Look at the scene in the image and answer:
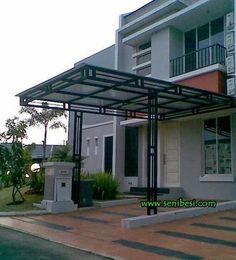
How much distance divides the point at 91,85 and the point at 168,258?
5.42 m

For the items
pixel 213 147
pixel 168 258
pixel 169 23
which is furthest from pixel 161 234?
pixel 169 23

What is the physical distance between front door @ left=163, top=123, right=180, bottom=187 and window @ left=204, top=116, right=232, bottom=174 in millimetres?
1608

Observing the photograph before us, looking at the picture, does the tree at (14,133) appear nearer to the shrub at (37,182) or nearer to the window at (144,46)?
the shrub at (37,182)

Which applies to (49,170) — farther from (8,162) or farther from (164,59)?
(8,162)

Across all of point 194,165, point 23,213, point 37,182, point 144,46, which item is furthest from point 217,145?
point 23,213

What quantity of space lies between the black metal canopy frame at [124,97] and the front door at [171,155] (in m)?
2.07

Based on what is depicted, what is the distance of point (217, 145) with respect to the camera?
50.5ft

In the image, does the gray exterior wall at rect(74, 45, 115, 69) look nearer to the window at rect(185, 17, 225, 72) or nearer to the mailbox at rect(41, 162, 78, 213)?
the window at rect(185, 17, 225, 72)

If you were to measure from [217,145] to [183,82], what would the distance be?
9.05 feet

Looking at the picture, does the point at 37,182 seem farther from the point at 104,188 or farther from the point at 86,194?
the point at 86,194

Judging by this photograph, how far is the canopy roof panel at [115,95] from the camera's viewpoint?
33.0 feet

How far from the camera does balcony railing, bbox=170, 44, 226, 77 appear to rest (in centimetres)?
1503

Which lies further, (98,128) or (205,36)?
(98,128)

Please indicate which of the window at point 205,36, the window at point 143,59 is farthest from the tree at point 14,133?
the window at point 205,36
